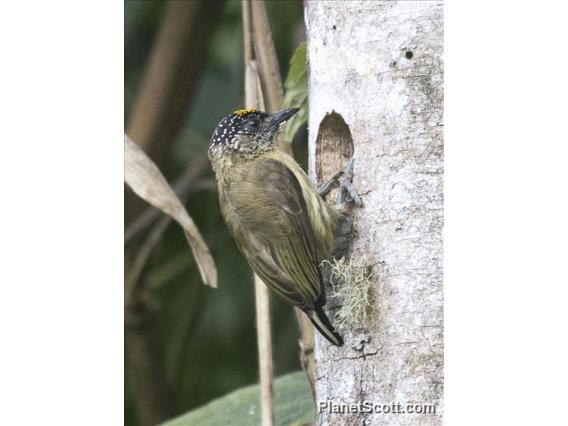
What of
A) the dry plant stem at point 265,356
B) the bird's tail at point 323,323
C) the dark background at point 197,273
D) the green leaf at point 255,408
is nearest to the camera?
the bird's tail at point 323,323

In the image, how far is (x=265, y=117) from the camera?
8.61ft

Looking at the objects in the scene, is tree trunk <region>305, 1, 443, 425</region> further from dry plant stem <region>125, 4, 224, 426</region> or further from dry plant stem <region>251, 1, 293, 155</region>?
Result: dry plant stem <region>125, 4, 224, 426</region>

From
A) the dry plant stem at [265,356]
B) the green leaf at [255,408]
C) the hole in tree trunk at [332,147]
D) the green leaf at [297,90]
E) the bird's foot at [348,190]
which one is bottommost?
the green leaf at [255,408]

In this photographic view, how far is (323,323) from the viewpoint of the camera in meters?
2.39

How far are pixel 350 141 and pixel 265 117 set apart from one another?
0.28 metres

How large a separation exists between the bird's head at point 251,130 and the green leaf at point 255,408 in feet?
2.27

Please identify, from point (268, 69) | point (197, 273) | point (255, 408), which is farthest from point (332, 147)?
point (197, 273)

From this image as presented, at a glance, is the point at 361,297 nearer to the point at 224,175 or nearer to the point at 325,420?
the point at 325,420

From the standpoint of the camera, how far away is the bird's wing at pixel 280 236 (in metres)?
2.41

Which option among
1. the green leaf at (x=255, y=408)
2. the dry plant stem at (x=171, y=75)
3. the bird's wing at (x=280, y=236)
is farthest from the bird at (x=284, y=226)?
the dry plant stem at (x=171, y=75)

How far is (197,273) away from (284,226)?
112 centimetres

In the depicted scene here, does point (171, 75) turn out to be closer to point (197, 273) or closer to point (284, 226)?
point (197, 273)

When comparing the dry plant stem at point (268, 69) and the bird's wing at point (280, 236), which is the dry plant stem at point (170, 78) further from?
the bird's wing at point (280, 236)

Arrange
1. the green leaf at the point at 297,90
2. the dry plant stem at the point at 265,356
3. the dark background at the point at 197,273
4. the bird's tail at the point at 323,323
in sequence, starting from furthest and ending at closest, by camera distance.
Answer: the dark background at the point at 197,273 < the green leaf at the point at 297,90 < the dry plant stem at the point at 265,356 < the bird's tail at the point at 323,323
